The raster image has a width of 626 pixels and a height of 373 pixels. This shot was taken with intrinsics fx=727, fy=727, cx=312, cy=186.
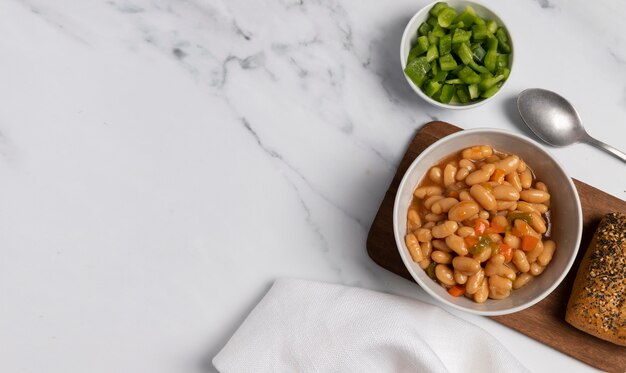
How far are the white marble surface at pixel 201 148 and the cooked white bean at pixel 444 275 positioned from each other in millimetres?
216

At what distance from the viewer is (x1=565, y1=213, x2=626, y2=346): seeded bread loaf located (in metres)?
1.55

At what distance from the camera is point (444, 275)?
150 centimetres

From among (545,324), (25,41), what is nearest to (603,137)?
(545,324)

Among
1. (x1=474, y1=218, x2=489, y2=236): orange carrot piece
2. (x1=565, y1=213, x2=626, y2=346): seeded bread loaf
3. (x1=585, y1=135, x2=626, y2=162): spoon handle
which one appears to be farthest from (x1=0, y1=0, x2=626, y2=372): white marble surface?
(x1=474, y1=218, x2=489, y2=236): orange carrot piece

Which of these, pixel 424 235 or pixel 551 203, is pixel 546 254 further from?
pixel 424 235

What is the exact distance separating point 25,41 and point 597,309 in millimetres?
1485

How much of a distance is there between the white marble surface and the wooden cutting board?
2.4 inches

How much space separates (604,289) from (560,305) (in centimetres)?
12

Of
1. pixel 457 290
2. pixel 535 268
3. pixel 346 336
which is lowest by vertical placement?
pixel 346 336

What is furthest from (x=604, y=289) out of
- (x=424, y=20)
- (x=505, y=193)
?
(x=424, y=20)

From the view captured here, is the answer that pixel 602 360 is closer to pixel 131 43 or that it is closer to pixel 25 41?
pixel 131 43

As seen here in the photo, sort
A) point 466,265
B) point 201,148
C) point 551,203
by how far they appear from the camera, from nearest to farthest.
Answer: point 466,265, point 551,203, point 201,148

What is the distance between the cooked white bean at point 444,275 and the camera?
1495 millimetres

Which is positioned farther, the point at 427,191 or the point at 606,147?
the point at 606,147
